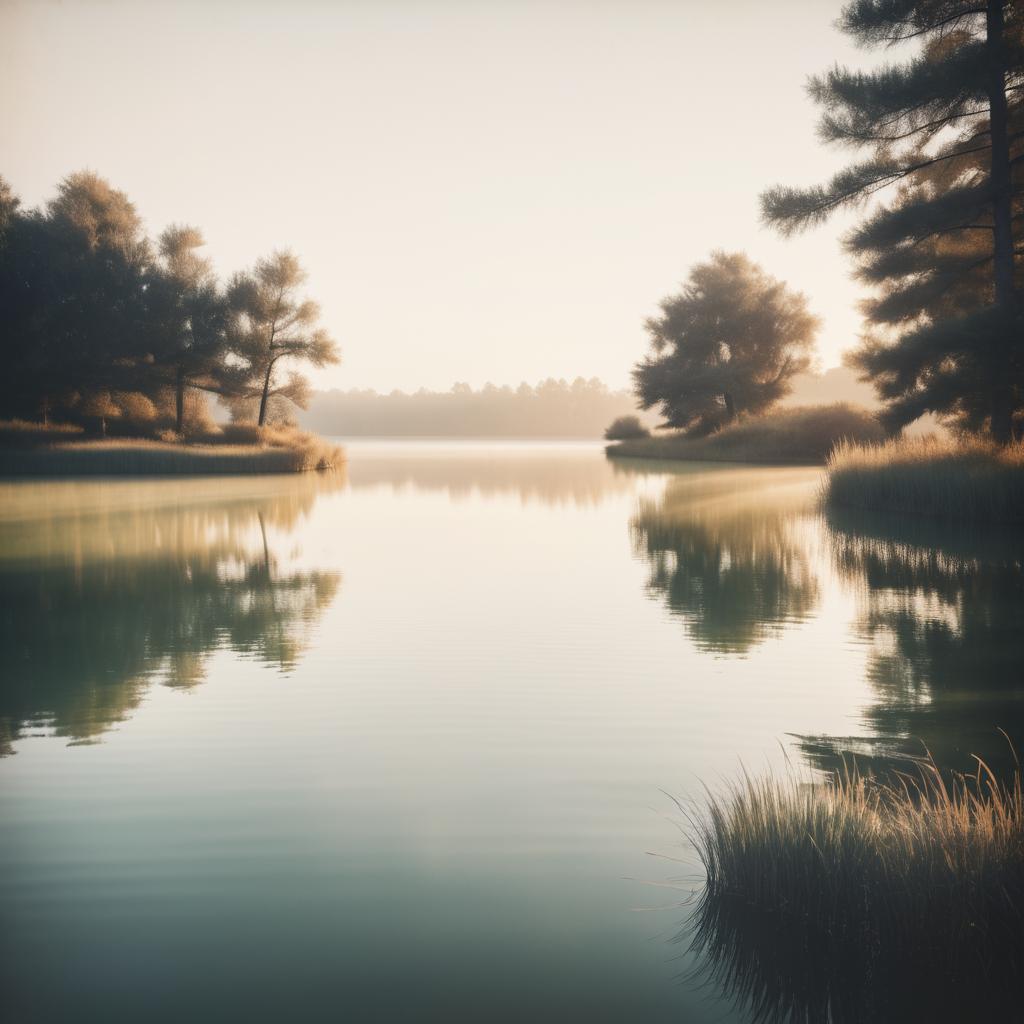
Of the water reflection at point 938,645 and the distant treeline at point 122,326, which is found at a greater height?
the distant treeline at point 122,326

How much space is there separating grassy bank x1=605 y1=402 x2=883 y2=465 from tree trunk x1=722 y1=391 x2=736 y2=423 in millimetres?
1346

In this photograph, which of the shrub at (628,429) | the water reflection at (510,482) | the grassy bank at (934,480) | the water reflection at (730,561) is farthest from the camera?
the shrub at (628,429)

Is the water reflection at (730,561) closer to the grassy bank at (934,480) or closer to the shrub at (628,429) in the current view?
the grassy bank at (934,480)

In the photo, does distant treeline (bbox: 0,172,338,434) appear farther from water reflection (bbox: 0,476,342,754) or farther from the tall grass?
water reflection (bbox: 0,476,342,754)

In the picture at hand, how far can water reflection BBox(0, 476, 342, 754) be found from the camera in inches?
235

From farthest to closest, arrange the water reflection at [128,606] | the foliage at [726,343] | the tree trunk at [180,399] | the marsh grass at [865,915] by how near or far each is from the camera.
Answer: the foliage at [726,343] → the tree trunk at [180,399] → the water reflection at [128,606] → the marsh grass at [865,915]

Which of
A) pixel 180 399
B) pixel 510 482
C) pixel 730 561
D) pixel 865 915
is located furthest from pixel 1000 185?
pixel 180 399

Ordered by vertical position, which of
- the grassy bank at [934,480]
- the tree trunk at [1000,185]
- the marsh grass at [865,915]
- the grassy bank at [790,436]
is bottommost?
the marsh grass at [865,915]

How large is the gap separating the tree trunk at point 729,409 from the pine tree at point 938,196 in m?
27.3

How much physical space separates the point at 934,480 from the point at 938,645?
984cm

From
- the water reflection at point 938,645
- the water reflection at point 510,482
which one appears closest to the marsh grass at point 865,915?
the water reflection at point 938,645

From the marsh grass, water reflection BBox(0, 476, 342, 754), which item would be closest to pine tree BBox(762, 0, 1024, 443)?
water reflection BBox(0, 476, 342, 754)

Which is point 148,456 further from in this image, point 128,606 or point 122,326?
point 128,606

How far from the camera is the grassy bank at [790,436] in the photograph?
3924 centimetres
